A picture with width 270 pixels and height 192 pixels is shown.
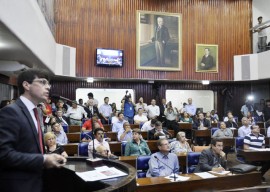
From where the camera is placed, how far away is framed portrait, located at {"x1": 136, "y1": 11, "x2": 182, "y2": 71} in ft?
37.6

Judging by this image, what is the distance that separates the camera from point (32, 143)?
1452mm

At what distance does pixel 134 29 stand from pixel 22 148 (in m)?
10.5

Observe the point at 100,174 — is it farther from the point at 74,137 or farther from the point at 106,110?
the point at 106,110

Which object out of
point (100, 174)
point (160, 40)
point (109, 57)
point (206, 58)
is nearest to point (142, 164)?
point (100, 174)

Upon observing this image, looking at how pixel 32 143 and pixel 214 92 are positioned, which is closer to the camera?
pixel 32 143

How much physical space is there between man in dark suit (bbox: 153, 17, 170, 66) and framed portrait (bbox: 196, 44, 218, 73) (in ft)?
5.11

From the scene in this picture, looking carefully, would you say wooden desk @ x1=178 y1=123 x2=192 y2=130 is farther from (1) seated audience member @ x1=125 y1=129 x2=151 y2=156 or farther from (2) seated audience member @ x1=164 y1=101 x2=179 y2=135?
(1) seated audience member @ x1=125 y1=129 x2=151 y2=156

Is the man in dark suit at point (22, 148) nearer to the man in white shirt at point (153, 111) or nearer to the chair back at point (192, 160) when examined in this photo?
the chair back at point (192, 160)

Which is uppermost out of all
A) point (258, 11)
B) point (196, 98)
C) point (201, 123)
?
point (258, 11)

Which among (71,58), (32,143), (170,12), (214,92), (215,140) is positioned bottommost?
(215,140)

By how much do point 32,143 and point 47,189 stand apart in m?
0.44

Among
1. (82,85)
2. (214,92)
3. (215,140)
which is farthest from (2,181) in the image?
(214,92)

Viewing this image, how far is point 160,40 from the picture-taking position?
37.9 ft

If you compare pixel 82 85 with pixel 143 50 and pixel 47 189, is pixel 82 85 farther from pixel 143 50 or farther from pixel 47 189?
pixel 47 189
